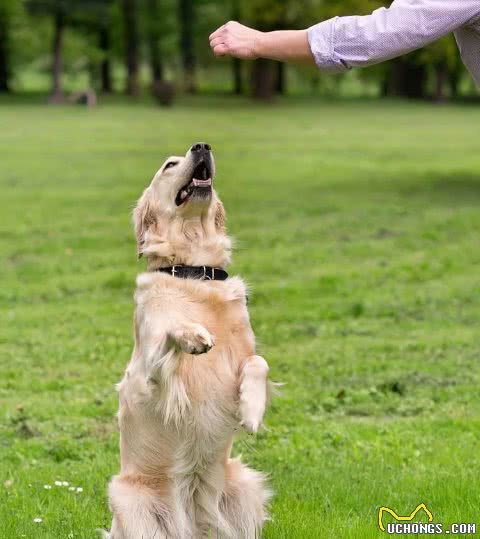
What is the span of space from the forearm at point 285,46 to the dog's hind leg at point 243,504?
2.14 metres

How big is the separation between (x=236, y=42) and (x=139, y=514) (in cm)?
229

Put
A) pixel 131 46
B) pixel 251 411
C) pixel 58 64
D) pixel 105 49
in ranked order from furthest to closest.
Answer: pixel 105 49 < pixel 131 46 < pixel 58 64 < pixel 251 411

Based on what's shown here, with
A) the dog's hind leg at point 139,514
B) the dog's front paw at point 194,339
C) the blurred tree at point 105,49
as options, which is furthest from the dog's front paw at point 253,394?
the blurred tree at point 105,49

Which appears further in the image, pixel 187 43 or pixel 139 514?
pixel 187 43

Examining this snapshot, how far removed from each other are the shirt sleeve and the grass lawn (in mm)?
2217

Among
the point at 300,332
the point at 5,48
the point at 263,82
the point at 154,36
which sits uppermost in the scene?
the point at 154,36

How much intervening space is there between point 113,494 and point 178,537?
1.25 ft

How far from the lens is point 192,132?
34969 mm

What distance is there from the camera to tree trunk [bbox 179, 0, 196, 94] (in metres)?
63.9

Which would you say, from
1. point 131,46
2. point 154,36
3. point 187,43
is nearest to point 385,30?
point 131,46

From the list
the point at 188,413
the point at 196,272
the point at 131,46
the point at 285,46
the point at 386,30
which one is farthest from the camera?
the point at 131,46

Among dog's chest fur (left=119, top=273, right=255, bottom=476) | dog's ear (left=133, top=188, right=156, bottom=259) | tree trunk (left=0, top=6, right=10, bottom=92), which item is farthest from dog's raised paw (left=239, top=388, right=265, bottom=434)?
tree trunk (left=0, top=6, right=10, bottom=92)

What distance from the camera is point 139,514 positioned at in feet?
16.6

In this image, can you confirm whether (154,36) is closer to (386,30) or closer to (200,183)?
(200,183)
